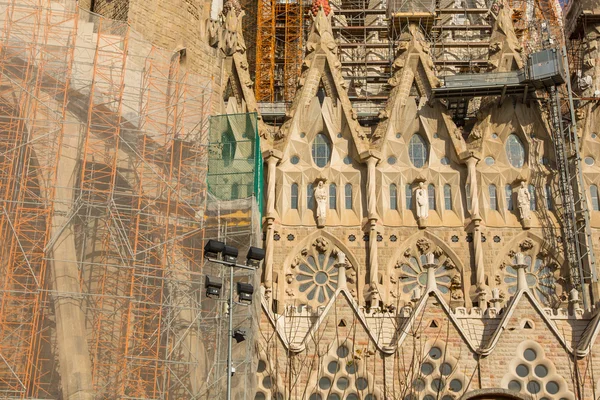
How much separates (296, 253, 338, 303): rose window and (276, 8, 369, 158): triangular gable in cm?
366

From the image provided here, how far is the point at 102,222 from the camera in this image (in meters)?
23.4

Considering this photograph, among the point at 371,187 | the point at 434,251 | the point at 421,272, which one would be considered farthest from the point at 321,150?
the point at 421,272

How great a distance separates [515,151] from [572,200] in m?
2.82

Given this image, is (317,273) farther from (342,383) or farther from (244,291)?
(244,291)

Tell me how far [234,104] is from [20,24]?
9068mm

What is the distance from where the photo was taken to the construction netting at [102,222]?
21688 mm

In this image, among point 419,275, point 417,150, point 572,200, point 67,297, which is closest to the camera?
point 67,297

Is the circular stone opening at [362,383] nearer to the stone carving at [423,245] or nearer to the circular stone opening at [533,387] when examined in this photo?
the circular stone opening at [533,387]

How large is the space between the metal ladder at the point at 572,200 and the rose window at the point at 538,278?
777 mm

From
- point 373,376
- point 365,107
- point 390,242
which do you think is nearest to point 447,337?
point 373,376

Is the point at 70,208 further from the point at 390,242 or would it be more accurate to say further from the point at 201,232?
the point at 390,242

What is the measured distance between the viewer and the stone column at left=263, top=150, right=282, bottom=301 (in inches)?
1174

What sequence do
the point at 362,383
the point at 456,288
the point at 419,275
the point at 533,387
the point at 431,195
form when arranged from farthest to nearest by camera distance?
the point at 431,195 → the point at 419,275 → the point at 456,288 → the point at 533,387 → the point at 362,383

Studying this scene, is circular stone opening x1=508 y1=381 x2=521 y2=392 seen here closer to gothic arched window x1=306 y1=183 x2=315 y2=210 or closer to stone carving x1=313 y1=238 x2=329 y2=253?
stone carving x1=313 y1=238 x2=329 y2=253
